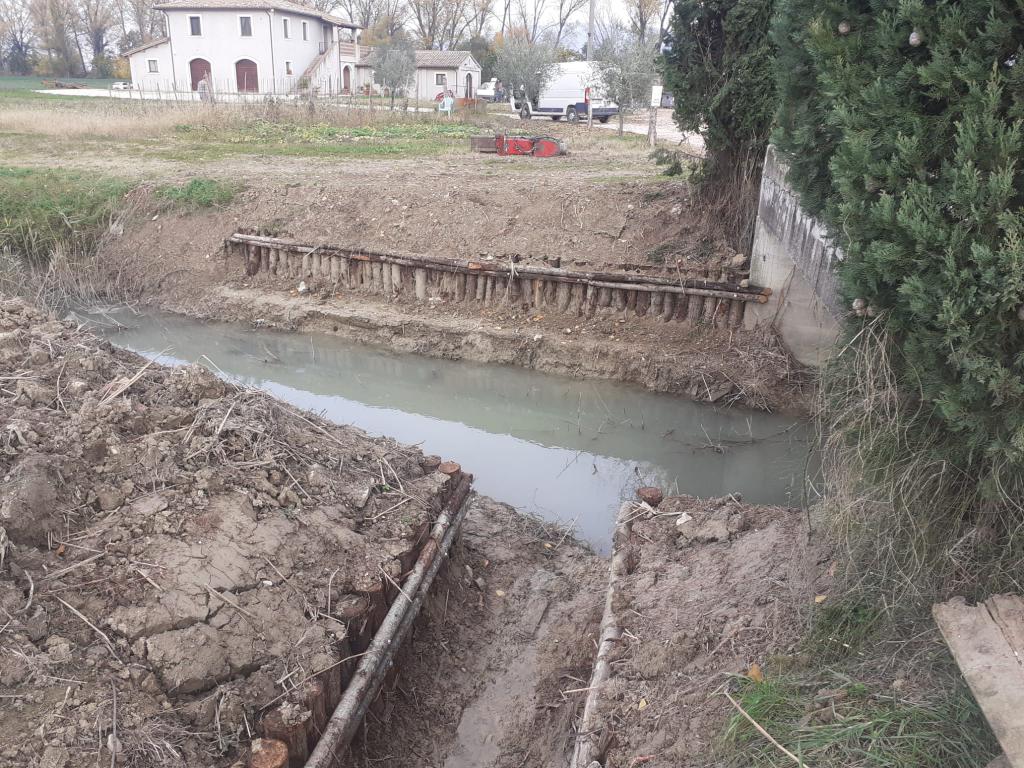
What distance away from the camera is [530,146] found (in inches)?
764

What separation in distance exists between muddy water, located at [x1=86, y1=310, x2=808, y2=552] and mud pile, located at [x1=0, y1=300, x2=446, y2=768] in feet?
8.38

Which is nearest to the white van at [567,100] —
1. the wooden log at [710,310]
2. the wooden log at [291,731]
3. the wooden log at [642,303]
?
the wooden log at [642,303]

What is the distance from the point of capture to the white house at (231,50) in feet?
129

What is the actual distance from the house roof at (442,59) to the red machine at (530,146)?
25.6 metres

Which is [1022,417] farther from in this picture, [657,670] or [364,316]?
[364,316]

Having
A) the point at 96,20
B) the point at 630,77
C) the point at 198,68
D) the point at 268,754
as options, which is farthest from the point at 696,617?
the point at 96,20

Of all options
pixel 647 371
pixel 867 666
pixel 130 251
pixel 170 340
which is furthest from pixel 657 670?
pixel 130 251

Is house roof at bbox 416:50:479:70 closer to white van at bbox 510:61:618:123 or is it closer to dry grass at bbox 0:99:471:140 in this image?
white van at bbox 510:61:618:123

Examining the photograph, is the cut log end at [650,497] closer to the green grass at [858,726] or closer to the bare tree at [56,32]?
the green grass at [858,726]

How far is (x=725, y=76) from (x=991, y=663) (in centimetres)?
887

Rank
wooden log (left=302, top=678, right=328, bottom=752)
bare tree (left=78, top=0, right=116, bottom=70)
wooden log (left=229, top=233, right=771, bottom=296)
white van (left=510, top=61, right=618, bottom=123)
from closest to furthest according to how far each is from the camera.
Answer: wooden log (left=302, top=678, right=328, bottom=752) → wooden log (left=229, top=233, right=771, bottom=296) → white van (left=510, top=61, right=618, bottom=123) → bare tree (left=78, top=0, right=116, bottom=70)

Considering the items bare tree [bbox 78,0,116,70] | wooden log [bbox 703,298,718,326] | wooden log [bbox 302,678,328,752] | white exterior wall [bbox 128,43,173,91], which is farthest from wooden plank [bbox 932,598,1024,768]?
bare tree [bbox 78,0,116,70]

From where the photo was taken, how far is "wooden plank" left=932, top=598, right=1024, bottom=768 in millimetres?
2402

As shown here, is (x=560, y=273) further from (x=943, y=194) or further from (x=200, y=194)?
(x=943, y=194)
